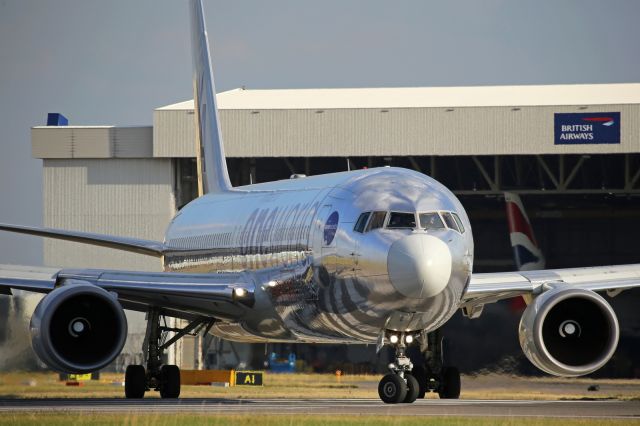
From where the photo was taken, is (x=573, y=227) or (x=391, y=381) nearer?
(x=391, y=381)

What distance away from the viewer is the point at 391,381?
21.0 meters

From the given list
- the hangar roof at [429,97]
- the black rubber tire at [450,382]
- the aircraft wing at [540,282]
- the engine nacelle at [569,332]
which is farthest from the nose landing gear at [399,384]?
the hangar roof at [429,97]

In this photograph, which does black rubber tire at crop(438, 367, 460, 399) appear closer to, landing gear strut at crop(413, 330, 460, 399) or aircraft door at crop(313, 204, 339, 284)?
landing gear strut at crop(413, 330, 460, 399)

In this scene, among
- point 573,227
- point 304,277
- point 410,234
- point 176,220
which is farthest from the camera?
point 573,227

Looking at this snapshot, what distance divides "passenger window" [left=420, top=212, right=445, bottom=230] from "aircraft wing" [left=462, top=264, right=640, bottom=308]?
3779 mm

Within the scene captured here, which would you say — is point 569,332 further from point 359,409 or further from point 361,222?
point 361,222

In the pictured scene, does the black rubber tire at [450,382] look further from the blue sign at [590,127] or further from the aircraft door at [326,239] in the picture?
the blue sign at [590,127]

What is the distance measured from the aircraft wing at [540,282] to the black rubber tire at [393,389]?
131 inches

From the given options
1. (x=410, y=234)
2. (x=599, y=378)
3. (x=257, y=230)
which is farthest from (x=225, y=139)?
(x=410, y=234)

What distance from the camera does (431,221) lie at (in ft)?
66.2

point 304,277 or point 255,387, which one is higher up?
point 304,277

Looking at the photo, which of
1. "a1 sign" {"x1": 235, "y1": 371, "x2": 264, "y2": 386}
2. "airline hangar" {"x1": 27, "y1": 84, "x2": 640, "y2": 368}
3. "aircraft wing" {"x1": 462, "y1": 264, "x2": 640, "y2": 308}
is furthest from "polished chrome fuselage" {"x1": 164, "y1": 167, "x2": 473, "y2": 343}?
"airline hangar" {"x1": 27, "y1": 84, "x2": 640, "y2": 368}

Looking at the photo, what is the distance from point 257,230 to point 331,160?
23104mm

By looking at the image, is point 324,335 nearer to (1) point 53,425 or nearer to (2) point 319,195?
(2) point 319,195
